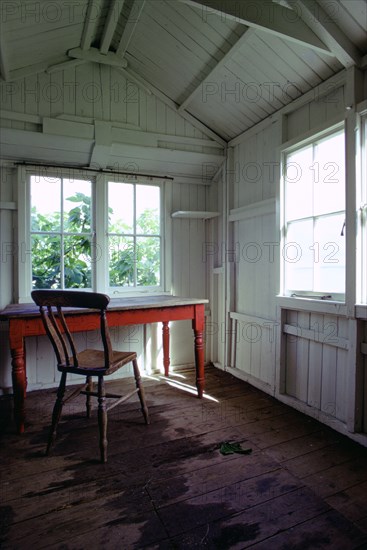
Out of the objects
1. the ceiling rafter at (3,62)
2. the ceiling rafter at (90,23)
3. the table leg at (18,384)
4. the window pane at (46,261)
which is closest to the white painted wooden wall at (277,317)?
the ceiling rafter at (90,23)

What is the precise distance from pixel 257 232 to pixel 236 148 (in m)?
1.04

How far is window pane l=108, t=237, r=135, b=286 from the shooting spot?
3559mm

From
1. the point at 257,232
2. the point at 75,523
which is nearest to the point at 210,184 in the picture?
the point at 257,232

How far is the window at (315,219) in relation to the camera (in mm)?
2449

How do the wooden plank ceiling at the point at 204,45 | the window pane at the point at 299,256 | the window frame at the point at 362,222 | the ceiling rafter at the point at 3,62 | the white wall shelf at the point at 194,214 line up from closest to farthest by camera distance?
the wooden plank ceiling at the point at 204,45
the window frame at the point at 362,222
the ceiling rafter at the point at 3,62
the window pane at the point at 299,256
the white wall shelf at the point at 194,214

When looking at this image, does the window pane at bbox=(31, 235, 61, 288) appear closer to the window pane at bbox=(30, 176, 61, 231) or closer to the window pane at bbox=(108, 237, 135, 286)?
the window pane at bbox=(30, 176, 61, 231)

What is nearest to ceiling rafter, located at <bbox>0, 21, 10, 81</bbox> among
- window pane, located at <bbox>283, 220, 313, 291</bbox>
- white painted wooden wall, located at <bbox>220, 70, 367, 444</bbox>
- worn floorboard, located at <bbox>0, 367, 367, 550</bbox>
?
white painted wooden wall, located at <bbox>220, 70, 367, 444</bbox>

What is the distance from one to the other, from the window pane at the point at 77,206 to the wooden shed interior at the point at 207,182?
0.02 meters

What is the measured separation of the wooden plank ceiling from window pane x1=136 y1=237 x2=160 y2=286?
146 cm

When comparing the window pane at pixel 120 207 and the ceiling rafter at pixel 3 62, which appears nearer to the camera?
the ceiling rafter at pixel 3 62

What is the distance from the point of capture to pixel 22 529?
1524mm

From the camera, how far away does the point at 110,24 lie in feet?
9.14

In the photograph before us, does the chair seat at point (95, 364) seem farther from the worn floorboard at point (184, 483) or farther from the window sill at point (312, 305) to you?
the window sill at point (312, 305)

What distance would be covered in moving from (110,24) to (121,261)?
212 centimetres
